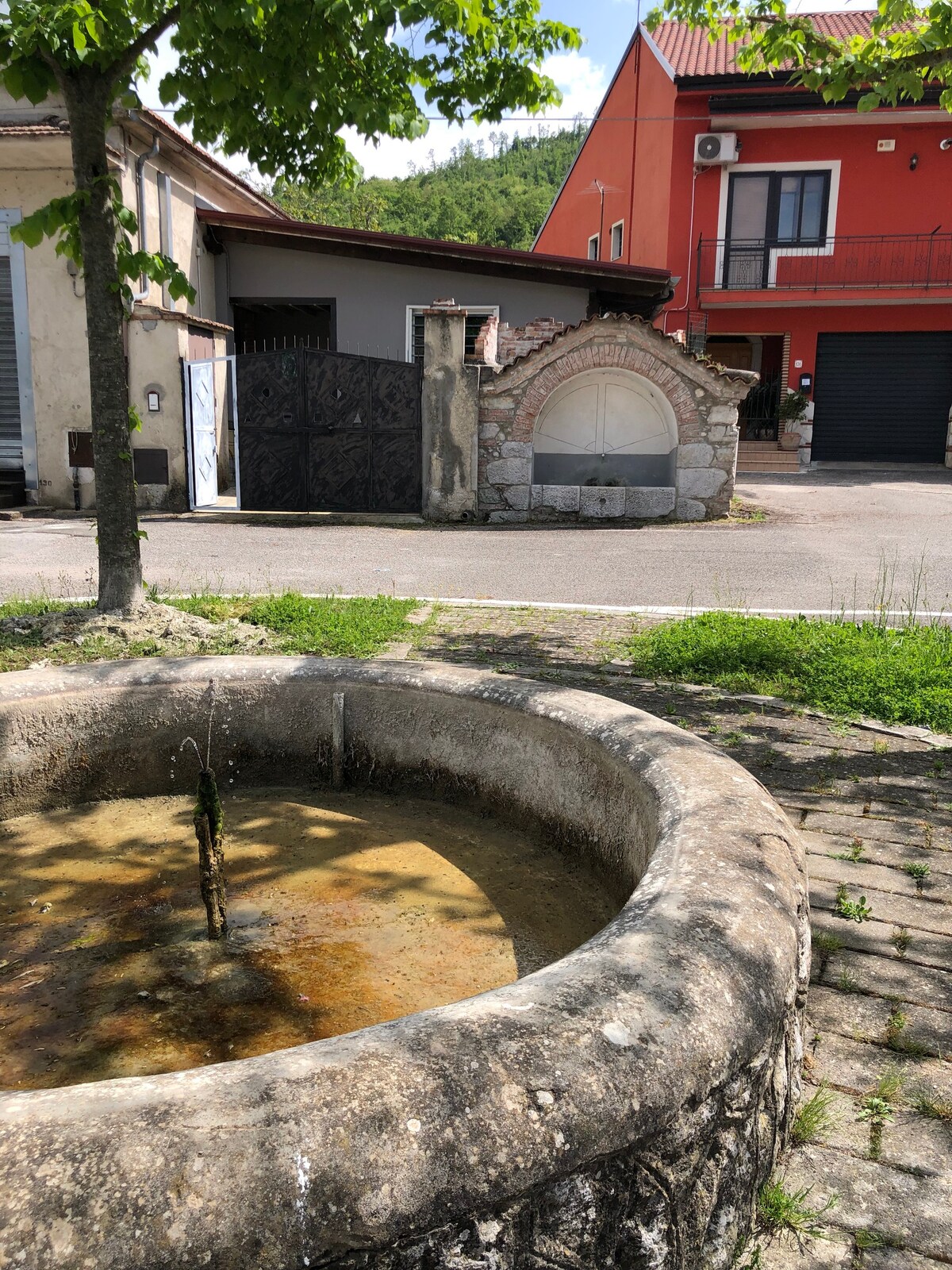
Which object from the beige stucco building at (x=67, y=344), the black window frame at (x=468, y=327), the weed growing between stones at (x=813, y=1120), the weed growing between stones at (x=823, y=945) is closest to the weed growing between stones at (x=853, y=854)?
the weed growing between stones at (x=823, y=945)

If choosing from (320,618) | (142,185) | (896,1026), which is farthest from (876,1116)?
(142,185)

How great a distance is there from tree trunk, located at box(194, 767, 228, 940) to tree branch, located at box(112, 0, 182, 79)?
14.7 ft

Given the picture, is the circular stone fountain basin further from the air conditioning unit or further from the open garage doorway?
the air conditioning unit

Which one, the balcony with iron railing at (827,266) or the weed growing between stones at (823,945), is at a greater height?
the balcony with iron railing at (827,266)

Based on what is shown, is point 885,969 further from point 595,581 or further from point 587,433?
point 587,433

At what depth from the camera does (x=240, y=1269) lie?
110cm

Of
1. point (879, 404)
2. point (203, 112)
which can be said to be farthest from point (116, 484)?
point (879, 404)

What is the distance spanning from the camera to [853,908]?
2.93 m

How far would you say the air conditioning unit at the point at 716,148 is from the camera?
2200 centimetres

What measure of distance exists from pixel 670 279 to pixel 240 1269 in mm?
17403

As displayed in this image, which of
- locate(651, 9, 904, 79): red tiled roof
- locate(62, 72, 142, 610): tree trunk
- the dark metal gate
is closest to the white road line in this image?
locate(62, 72, 142, 610): tree trunk

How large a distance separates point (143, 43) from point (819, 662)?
512cm

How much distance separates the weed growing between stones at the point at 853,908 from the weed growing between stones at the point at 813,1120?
0.92m

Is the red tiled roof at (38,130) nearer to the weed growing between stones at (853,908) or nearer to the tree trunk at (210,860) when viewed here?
the tree trunk at (210,860)
